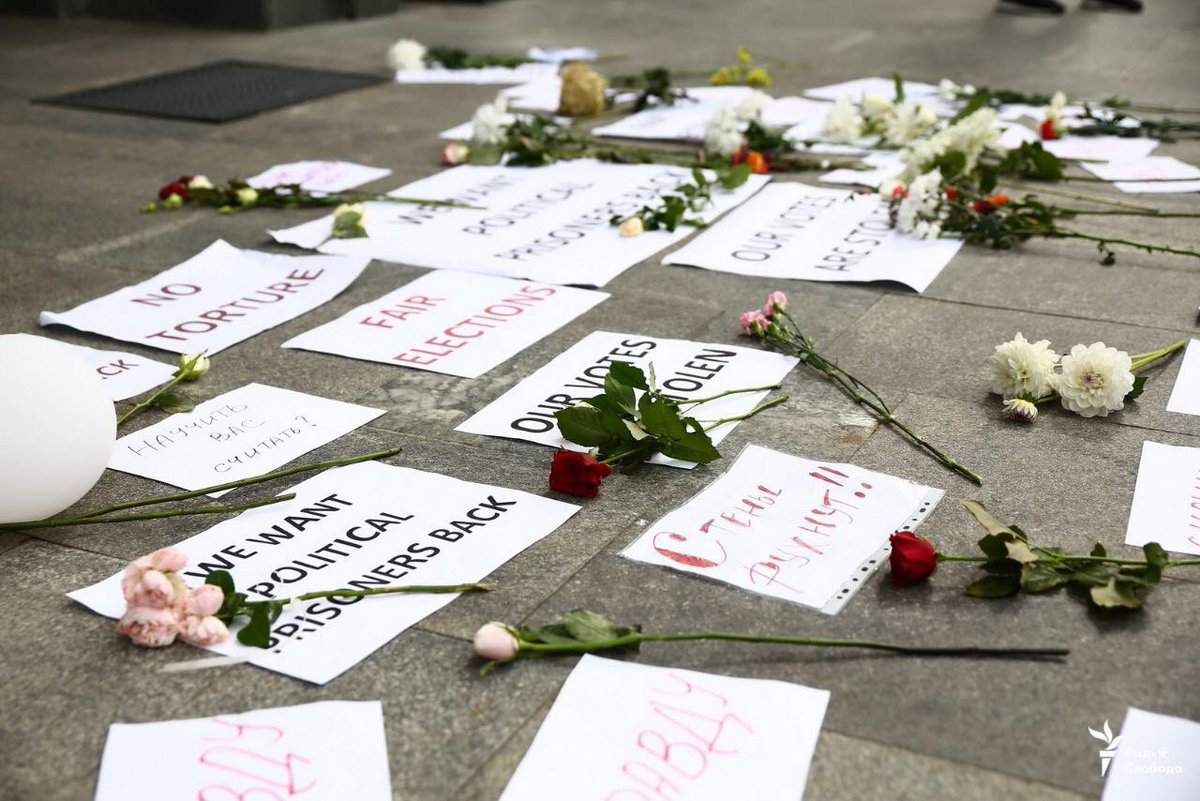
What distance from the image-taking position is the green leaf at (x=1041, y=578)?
1.76 metres

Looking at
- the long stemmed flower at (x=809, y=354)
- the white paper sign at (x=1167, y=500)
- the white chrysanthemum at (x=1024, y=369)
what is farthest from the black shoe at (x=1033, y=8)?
the white paper sign at (x=1167, y=500)

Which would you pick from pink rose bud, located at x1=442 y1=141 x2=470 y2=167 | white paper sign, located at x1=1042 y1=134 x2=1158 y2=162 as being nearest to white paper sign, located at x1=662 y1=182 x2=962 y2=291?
white paper sign, located at x1=1042 y1=134 x2=1158 y2=162

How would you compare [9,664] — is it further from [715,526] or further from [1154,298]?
[1154,298]

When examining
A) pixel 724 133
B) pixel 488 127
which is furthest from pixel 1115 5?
pixel 488 127

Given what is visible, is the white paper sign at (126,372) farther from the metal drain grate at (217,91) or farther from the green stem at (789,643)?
the metal drain grate at (217,91)

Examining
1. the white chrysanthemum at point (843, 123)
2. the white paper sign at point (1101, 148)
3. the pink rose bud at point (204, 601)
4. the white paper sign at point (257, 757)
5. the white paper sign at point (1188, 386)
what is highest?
the white chrysanthemum at point (843, 123)

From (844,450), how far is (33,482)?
1.30 meters

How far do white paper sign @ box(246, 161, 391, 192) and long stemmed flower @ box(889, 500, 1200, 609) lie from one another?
2693 millimetres

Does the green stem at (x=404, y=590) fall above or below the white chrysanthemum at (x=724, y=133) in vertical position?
below

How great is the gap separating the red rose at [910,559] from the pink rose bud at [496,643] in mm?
544

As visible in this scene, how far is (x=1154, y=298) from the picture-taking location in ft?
9.61

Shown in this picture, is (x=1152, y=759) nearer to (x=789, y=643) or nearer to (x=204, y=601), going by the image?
(x=789, y=643)

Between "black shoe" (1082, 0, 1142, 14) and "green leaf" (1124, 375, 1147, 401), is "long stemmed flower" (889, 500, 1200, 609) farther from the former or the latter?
"black shoe" (1082, 0, 1142, 14)

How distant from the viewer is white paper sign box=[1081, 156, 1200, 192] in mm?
3791
